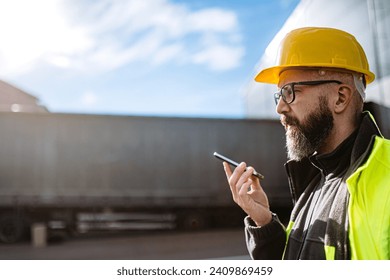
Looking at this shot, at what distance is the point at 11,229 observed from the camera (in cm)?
605

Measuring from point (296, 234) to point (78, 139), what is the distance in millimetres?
5799

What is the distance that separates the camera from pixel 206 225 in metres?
7.03

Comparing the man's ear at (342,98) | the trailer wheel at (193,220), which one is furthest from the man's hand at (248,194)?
the trailer wheel at (193,220)

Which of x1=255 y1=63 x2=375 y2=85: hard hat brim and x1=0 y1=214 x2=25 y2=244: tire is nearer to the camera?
x1=255 y1=63 x2=375 y2=85: hard hat brim

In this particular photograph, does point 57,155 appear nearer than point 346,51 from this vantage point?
No

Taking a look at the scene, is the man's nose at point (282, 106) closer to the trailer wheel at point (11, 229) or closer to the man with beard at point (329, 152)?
the man with beard at point (329, 152)

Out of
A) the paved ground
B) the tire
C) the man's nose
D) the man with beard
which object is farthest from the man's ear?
the tire

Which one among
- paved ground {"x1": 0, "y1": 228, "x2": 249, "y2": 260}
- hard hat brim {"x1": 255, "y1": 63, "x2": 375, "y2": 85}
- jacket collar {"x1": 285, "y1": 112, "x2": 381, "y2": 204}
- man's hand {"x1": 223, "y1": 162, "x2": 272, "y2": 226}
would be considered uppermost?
hard hat brim {"x1": 255, "y1": 63, "x2": 375, "y2": 85}

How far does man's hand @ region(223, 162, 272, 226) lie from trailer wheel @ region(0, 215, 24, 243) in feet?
18.7

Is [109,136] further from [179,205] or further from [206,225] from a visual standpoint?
[206,225]

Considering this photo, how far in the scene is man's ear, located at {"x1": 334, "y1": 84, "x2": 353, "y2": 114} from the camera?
1003 mm

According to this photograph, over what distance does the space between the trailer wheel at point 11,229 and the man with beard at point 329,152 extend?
18.8 ft

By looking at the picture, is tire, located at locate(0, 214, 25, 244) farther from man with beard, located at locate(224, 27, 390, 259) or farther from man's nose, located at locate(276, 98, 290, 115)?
man's nose, located at locate(276, 98, 290, 115)
